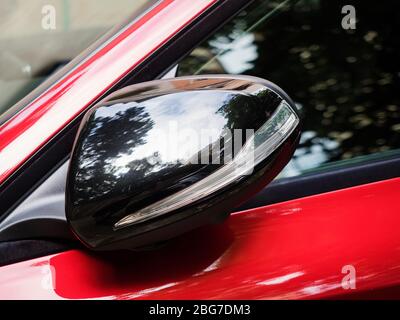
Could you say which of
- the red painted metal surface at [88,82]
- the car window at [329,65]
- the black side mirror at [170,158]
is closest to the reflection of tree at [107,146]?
the black side mirror at [170,158]

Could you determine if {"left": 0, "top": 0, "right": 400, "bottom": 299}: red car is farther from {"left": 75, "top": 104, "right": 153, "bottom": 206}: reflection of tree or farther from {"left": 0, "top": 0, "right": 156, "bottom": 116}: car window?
{"left": 0, "top": 0, "right": 156, "bottom": 116}: car window

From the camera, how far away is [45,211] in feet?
4.34

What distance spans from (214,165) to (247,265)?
9.5 inches

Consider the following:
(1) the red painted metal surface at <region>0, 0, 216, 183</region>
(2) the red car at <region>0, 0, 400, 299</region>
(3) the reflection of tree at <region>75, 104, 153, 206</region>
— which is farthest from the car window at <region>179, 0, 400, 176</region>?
(3) the reflection of tree at <region>75, 104, 153, 206</region>

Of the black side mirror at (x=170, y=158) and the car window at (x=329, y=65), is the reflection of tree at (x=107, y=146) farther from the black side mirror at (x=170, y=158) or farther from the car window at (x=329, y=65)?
the car window at (x=329, y=65)

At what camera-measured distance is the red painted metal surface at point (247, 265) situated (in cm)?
129

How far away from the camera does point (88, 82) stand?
1.37 m

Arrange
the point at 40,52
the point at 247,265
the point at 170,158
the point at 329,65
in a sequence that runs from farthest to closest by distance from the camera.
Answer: the point at 40,52 < the point at 329,65 < the point at 247,265 < the point at 170,158

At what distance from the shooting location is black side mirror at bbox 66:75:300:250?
115 centimetres

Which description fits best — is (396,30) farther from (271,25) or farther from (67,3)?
(67,3)

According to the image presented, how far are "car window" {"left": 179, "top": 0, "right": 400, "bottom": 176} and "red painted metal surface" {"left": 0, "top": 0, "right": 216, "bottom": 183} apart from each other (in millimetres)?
125

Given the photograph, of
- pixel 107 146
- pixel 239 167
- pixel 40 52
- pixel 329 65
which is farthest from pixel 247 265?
pixel 40 52

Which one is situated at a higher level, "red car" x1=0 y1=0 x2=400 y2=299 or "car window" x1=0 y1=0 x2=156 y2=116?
"car window" x1=0 y1=0 x2=156 y2=116

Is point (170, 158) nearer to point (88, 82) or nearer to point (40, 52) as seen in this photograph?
point (88, 82)
